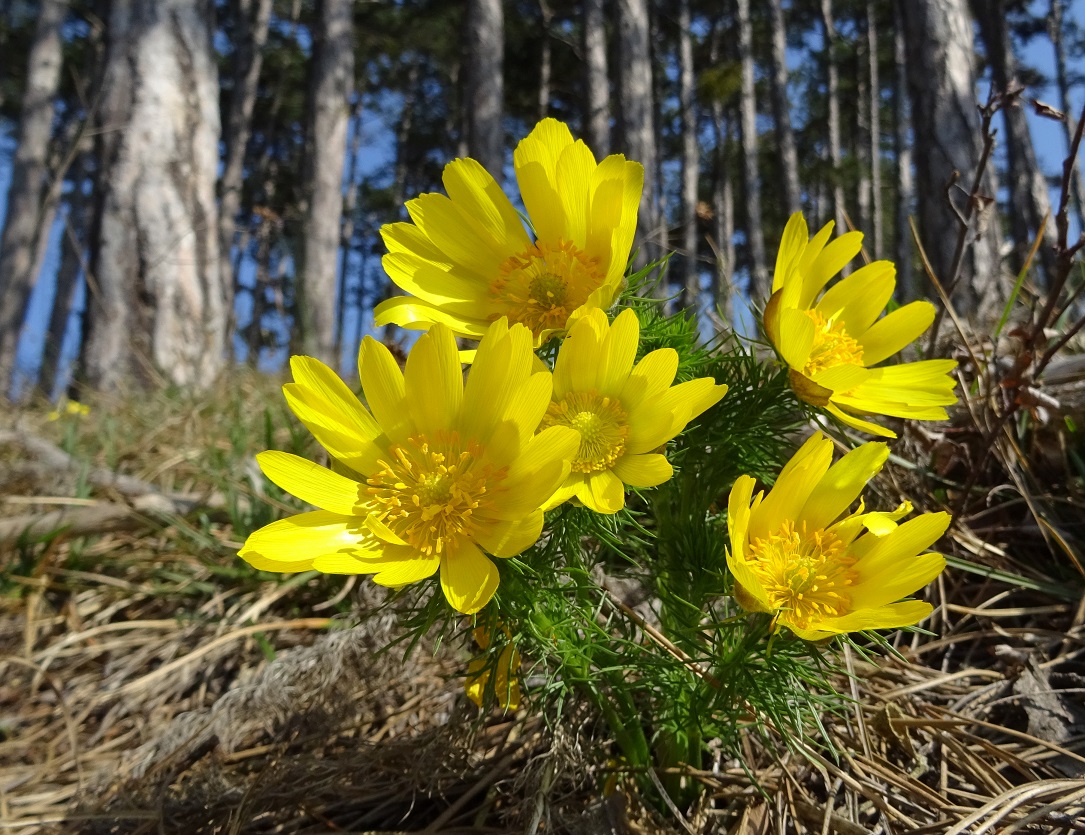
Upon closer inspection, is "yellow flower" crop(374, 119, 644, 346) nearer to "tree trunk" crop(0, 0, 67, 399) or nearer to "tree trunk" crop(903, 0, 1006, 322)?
"tree trunk" crop(903, 0, 1006, 322)

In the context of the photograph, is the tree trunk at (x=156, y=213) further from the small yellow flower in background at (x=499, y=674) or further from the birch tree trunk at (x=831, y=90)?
the birch tree trunk at (x=831, y=90)

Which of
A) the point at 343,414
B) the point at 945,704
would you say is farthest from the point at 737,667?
the point at 945,704

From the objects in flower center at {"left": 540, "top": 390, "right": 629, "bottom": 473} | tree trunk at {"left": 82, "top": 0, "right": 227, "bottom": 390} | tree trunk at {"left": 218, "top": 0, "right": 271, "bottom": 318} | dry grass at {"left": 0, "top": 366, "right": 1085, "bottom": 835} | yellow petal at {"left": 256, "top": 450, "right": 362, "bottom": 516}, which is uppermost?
tree trunk at {"left": 218, "top": 0, "right": 271, "bottom": 318}

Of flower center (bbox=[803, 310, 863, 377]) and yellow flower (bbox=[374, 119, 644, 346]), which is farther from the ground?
yellow flower (bbox=[374, 119, 644, 346])

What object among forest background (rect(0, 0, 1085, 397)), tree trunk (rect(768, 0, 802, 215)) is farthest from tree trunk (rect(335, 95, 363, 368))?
tree trunk (rect(768, 0, 802, 215))

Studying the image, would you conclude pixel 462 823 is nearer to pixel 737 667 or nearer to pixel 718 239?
pixel 737 667

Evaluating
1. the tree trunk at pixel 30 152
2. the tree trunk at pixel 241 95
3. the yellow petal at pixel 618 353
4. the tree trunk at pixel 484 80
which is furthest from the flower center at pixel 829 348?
the tree trunk at pixel 30 152
